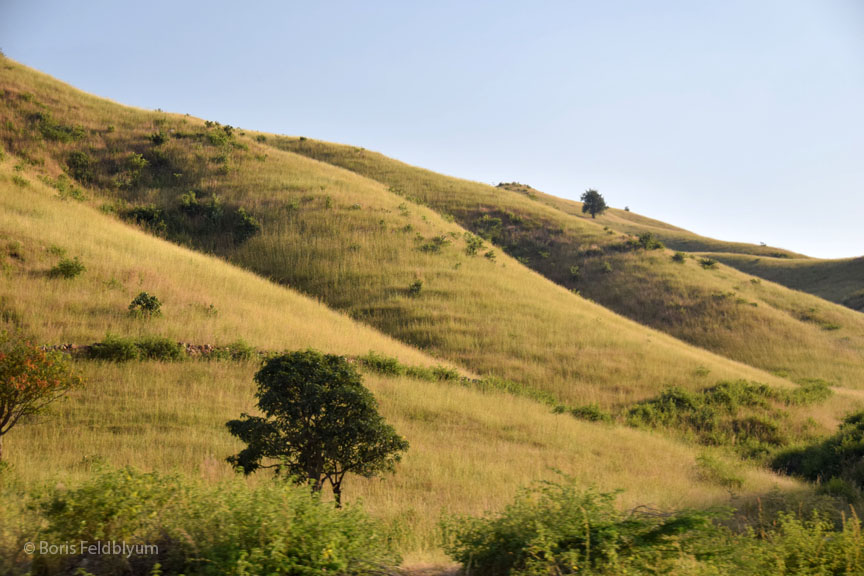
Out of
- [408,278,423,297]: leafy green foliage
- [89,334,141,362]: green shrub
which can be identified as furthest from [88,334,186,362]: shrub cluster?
[408,278,423,297]: leafy green foliage

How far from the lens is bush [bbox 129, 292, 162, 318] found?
674 inches

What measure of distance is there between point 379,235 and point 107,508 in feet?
103

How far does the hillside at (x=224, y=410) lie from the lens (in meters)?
9.96

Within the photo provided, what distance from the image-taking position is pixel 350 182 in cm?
4666

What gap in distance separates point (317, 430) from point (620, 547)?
5.16 m

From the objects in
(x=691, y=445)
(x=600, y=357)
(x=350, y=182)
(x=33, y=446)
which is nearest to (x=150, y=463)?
(x=33, y=446)

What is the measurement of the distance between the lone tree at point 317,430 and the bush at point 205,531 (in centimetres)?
299

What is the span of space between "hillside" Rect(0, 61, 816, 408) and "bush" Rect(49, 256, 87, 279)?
11552mm

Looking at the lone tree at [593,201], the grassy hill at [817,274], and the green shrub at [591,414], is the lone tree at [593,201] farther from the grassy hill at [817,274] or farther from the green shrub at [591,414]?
the green shrub at [591,414]

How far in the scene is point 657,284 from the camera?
43812 millimetres

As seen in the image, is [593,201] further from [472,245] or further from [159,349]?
[159,349]

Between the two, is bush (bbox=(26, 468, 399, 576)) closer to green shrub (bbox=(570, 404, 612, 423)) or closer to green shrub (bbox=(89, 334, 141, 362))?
green shrub (bbox=(89, 334, 141, 362))

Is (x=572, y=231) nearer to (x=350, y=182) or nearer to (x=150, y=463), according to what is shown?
(x=350, y=182)

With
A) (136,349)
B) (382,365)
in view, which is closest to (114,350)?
(136,349)
